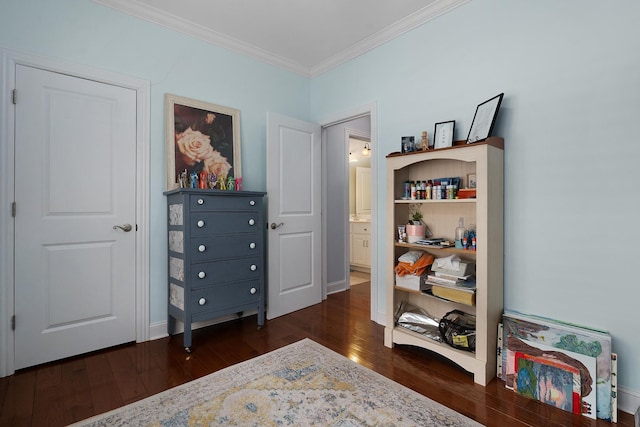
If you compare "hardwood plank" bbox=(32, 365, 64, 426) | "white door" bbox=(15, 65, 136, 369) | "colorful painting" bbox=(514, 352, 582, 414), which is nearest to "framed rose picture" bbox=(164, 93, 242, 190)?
"white door" bbox=(15, 65, 136, 369)

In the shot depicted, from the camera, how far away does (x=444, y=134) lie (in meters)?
2.50

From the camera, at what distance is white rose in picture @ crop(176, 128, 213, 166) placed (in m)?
2.86

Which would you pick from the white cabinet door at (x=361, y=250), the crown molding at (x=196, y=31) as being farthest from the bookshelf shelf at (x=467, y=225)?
the white cabinet door at (x=361, y=250)

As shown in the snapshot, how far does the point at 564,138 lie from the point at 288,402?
2299 mm

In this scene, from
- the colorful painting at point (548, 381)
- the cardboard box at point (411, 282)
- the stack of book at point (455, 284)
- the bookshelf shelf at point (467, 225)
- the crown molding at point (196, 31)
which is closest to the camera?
the colorful painting at point (548, 381)

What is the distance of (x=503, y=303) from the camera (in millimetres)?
2262

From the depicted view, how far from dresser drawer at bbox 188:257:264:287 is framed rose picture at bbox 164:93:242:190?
744 millimetres

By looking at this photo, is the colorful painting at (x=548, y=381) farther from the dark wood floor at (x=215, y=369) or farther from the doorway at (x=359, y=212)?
the doorway at (x=359, y=212)

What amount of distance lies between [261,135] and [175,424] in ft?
8.65

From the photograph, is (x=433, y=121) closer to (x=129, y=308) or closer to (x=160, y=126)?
(x=160, y=126)

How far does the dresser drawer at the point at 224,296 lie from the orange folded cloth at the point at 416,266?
1273 mm

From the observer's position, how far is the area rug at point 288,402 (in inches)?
65.7

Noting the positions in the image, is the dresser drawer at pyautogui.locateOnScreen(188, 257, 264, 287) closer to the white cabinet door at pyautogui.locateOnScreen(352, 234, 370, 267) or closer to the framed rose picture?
the framed rose picture

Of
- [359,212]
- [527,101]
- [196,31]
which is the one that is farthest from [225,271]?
[359,212]
